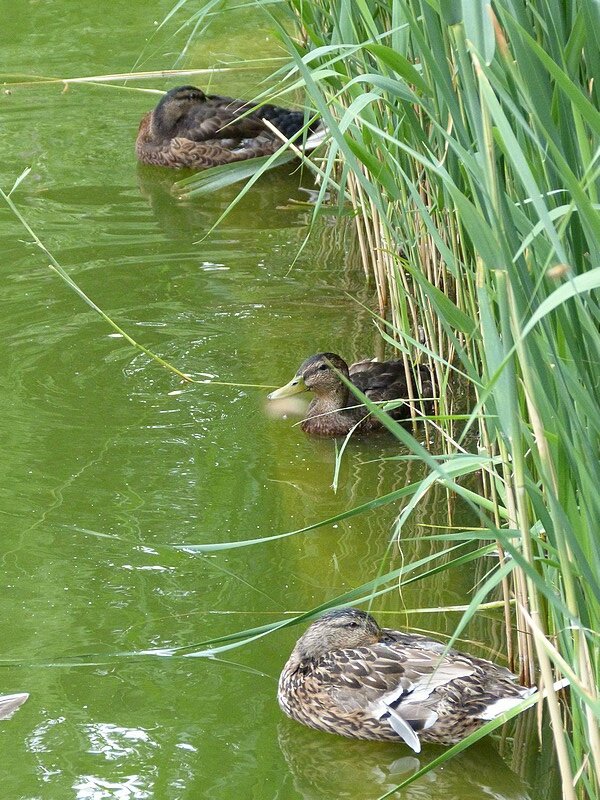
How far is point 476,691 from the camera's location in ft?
10.6

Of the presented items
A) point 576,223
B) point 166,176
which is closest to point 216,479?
point 576,223

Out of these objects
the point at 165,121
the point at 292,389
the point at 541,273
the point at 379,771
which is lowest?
the point at 379,771

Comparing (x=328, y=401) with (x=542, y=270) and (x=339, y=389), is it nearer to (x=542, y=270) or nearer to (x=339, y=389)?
(x=339, y=389)

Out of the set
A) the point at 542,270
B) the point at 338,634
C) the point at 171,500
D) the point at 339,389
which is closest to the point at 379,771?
the point at 338,634

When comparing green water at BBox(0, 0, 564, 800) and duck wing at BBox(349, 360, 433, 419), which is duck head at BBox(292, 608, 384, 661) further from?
duck wing at BBox(349, 360, 433, 419)

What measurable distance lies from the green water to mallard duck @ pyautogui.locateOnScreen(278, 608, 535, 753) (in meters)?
0.09

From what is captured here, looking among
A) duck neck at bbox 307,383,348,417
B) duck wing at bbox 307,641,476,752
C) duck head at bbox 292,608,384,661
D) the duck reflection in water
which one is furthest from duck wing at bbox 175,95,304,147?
the duck reflection in water

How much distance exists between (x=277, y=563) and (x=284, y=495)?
0.50 meters

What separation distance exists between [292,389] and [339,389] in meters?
0.21

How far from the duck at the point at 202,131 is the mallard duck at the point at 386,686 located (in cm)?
500

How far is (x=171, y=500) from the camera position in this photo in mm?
4551

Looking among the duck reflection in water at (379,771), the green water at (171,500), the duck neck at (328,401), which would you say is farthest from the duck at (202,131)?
the duck reflection in water at (379,771)

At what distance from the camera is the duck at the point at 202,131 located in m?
8.05

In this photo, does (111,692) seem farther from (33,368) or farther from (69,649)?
(33,368)
